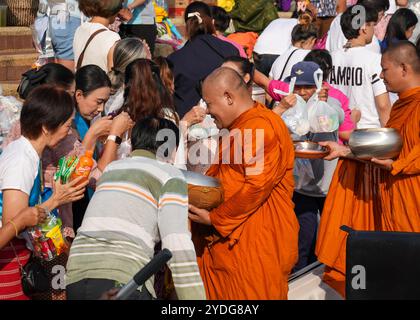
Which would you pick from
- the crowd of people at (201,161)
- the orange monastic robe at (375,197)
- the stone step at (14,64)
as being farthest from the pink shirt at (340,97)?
the stone step at (14,64)

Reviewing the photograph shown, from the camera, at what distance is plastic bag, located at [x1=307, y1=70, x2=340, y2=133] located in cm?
645

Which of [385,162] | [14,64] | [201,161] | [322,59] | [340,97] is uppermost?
[322,59]

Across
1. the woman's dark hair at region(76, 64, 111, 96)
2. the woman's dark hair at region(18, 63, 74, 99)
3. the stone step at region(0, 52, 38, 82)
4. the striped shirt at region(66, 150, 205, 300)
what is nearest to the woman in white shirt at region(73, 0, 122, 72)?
the woman's dark hair at region(76, 64, 111, 96)

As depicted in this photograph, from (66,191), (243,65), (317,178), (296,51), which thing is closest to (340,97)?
(317,178)

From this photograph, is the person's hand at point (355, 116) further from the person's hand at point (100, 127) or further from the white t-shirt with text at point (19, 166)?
the white t-shirt with text at point (19, 166)

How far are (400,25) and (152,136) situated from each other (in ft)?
16.5

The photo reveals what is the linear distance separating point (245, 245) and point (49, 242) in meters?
1.12

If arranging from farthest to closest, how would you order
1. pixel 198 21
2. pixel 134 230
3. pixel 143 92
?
pixel 198 21 → pixel 143 92 → pixel 134 230

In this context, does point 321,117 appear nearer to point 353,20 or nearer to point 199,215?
point 199,215

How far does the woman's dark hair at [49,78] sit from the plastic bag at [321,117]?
1665 mm

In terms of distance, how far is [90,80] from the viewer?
5.97 meters

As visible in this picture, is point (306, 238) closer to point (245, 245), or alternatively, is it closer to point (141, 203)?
point (245, 245)

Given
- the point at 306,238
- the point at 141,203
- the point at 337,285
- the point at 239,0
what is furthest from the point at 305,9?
the point at 141,203

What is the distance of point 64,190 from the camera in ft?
A: 16.3
